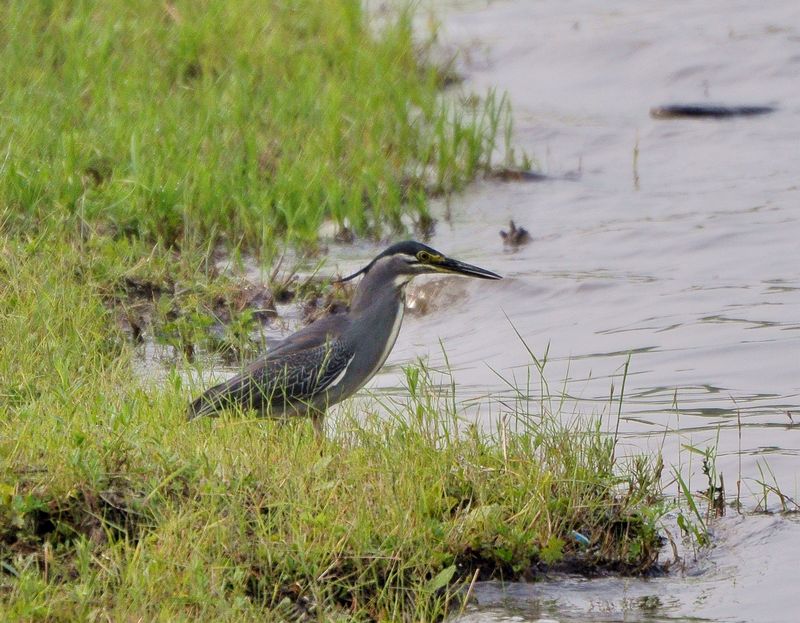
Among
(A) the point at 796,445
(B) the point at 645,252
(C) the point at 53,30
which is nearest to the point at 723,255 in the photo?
(B) the point at 645,252

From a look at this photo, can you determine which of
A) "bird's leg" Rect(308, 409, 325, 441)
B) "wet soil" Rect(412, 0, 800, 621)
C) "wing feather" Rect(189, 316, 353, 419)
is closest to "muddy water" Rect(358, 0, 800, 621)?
"wet soil" Rect(412, 0, 800, 621)

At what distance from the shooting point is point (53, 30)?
1042 cm

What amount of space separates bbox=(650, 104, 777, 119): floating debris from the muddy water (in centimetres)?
10

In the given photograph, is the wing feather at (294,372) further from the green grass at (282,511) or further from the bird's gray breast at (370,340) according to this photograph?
the green grass at (282,511)

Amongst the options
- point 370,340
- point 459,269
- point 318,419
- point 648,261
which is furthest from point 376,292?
point 648,261

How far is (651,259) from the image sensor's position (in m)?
8.41

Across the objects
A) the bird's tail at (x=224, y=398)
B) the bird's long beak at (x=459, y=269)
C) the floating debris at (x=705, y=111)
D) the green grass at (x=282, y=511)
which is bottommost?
the green grass at (x=282, y=511)

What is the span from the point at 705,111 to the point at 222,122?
3866 millimetres

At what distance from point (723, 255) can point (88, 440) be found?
4839mm

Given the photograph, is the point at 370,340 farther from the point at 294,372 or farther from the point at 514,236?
the point at 514,236

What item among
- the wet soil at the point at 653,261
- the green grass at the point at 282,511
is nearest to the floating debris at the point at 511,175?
the wet soil at the point at 653,261

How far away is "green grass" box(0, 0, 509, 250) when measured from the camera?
7.84 meters

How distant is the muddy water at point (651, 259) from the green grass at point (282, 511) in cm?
22

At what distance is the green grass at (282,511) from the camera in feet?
13.1
